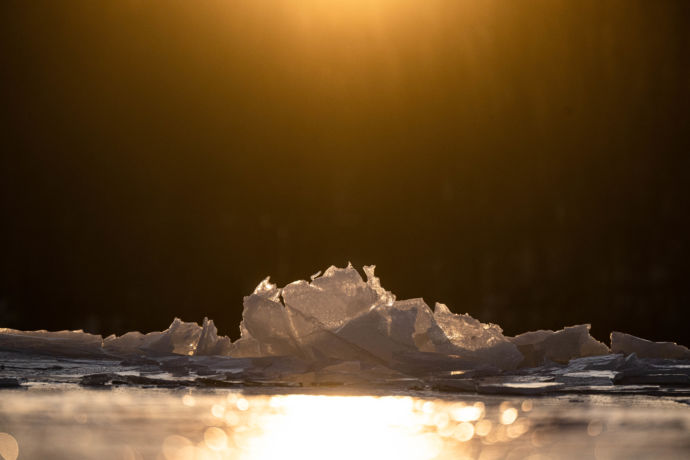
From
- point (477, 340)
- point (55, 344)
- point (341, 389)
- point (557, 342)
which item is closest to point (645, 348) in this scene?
point (557, 342)

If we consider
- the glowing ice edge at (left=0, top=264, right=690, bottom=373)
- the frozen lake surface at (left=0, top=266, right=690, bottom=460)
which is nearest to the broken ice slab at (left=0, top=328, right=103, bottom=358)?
the frozen lake surface at (left=0, top=266, right=690, bottom=460)

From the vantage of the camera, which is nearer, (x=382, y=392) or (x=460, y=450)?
(x=460, y=450)

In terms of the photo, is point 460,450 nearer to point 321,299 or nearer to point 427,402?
point 427,402

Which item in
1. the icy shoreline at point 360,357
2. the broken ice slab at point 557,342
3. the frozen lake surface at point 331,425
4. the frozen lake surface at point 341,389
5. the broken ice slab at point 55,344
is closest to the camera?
the frozen lake surface at point 331,425

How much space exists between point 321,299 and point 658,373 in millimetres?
2020

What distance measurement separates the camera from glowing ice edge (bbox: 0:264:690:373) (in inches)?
192

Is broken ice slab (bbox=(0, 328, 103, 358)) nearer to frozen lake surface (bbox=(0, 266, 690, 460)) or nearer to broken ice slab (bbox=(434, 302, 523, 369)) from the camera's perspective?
frozen lake surface (bbox=(0, 266, 690, 460))

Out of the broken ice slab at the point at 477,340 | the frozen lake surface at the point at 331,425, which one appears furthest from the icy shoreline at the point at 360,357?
the frozen lake surface at the point at 331,425

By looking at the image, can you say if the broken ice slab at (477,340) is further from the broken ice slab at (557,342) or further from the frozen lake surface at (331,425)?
the frozen lake surface at (331,425)

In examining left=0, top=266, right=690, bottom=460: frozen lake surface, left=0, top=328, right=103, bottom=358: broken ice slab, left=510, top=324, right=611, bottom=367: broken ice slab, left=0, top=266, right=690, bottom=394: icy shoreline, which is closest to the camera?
left=0, top=266, right=690, bottom=460: frozen lake surface

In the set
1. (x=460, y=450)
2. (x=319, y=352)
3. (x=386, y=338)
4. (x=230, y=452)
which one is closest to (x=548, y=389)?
(x=386, y=338)

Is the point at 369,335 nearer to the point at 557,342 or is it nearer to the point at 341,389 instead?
the point at 341,389

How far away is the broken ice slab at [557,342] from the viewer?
222 inches

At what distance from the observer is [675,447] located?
2.35 m
